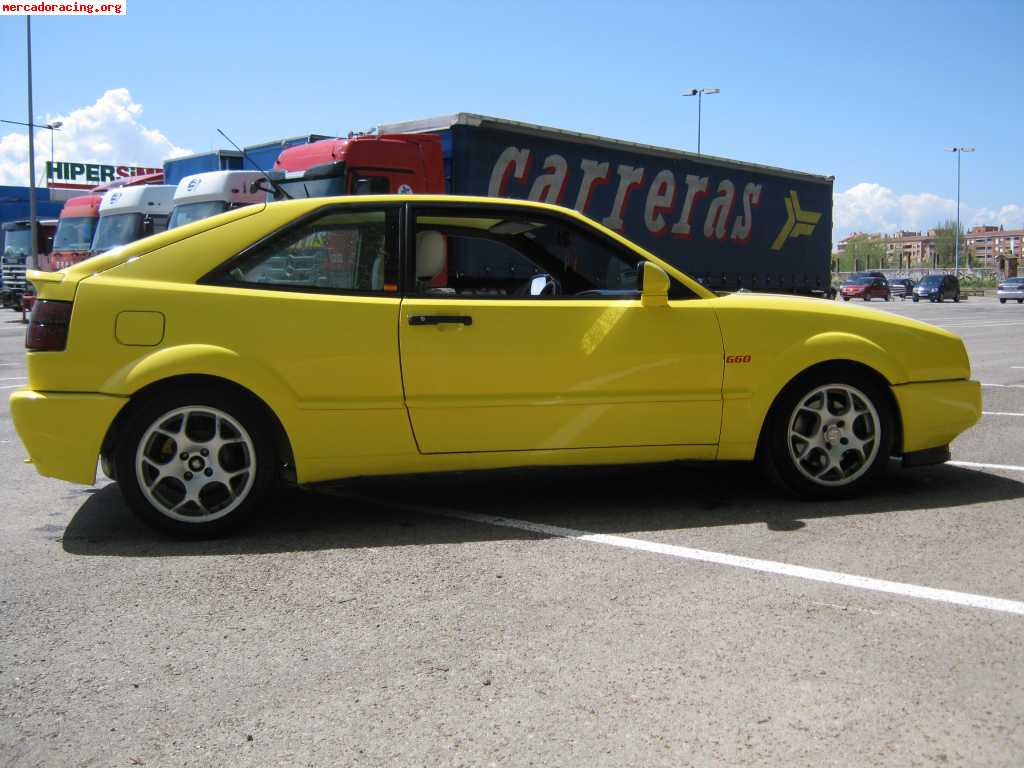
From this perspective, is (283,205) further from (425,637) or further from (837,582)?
(837,582)

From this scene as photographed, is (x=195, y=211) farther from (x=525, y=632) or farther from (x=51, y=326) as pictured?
(x=525, y=632)

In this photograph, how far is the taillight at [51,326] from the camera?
427 cm

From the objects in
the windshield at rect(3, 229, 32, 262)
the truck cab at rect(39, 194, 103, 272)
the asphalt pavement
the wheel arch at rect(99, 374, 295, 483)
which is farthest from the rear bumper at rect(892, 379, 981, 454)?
the windshield at rect(3, 229, 32, 262)

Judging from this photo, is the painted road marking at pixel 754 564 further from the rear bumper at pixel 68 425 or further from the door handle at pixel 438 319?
the rear bumper at pixel 68 425

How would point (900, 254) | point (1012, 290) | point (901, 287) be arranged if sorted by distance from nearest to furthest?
1. point (1012, 290)
2. point (901, 287)
3. point (900, 254)

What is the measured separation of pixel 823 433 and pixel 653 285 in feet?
3.92

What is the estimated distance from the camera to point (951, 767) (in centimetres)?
238

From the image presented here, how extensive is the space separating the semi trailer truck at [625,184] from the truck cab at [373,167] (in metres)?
0.01

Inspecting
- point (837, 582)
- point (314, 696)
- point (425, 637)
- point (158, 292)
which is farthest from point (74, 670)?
point (837, 582)

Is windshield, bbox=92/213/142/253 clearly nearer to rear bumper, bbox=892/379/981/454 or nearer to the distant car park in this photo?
rear bumper, bbox=892/379/981/454

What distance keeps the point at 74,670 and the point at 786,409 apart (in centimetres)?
342

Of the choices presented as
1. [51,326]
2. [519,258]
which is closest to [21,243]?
[51,326]

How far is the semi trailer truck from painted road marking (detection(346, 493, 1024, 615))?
6.42m

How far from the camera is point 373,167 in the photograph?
10820mm
